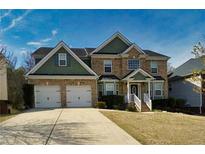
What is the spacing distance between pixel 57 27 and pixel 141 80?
1168 centimetres

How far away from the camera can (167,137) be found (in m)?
10.6

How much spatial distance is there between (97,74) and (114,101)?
2662 millimetres

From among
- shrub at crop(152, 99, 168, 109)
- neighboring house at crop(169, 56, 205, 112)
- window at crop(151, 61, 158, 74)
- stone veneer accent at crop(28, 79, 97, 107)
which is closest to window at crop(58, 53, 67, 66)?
stone veneer accent at crop(28, 79, 97, 107)

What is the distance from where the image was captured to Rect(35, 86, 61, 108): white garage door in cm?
2159

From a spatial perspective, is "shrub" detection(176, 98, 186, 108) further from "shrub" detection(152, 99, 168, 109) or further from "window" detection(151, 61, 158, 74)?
"window" detection(151, 61, 158, 74)

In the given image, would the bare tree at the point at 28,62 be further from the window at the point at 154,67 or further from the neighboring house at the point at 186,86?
the neighboring house at the point at 186,86

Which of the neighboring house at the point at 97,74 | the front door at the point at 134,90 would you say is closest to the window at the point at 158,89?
the neighboring house at the point at 97,74

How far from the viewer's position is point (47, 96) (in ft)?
72.6

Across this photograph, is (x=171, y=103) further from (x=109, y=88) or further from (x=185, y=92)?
(x=109, y=88)

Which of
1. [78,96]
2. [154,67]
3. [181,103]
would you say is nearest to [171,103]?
[181,103]

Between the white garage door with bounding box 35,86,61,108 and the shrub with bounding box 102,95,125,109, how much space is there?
12.5ft
